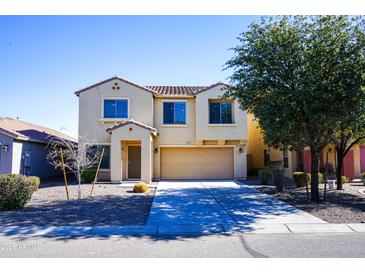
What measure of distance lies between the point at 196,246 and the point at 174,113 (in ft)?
50.4

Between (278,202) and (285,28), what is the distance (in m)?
7.05

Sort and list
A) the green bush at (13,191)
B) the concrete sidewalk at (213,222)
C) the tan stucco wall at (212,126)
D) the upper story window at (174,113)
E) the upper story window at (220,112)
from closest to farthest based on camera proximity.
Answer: the concrete sidewalk at (213,222) < the green bush at (13,191) < the tan stucco wall at (212,126) < the upper story window at (220,112) < the upper story window at (174,113)

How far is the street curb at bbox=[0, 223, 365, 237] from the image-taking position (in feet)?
24.9

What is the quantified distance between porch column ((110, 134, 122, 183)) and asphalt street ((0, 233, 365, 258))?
11513 millimetres

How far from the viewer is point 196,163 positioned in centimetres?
2169

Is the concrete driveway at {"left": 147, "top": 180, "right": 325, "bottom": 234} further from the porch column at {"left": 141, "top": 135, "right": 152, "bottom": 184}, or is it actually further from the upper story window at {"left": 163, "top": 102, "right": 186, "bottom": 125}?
the upper story window at {"left": 163, "top": 102, "right": 186, "bottom": 125}

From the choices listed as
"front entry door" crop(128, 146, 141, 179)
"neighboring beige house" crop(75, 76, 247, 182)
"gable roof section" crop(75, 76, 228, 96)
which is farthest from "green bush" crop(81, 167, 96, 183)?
"gable roof section" crop(75, 76, 228, 96)

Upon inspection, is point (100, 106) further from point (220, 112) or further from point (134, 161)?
point (220, 112)

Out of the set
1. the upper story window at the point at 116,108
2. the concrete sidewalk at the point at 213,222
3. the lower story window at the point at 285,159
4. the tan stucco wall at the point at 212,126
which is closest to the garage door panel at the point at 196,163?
the tan stucco wall at the point at 212,126

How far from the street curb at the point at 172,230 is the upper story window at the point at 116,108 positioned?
13.1 metres

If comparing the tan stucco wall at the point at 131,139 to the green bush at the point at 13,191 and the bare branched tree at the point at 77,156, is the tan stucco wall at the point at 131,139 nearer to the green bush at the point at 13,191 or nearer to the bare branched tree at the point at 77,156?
the bare branched tree at the point at 77,156

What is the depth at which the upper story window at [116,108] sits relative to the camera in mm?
20500

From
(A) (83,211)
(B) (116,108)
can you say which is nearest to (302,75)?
(A) (83,211)
